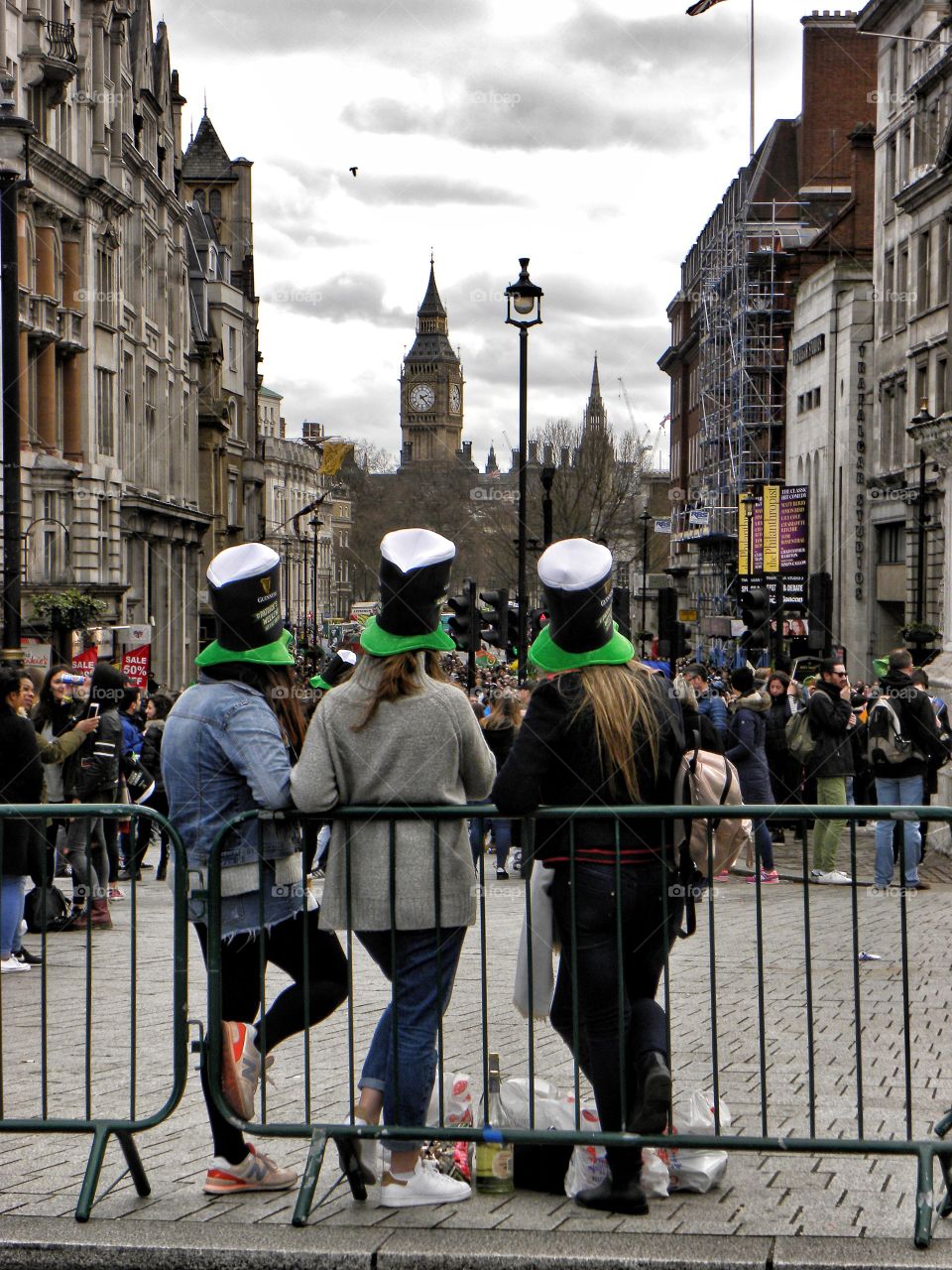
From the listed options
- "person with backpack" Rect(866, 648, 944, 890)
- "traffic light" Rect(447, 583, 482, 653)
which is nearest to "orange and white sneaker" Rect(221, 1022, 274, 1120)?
"person with backpack" Rect(866, 648, 944, 890)

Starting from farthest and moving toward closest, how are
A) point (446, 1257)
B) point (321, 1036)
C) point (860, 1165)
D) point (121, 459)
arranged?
point (121, 459) < point (321, 1036) < point (860, 1165) < point (446, 1257)

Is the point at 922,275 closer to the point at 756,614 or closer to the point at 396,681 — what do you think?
the point at 756,614

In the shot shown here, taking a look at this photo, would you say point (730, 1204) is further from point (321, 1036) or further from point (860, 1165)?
point (321, 1036)

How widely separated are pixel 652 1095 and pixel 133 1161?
5.33 ft

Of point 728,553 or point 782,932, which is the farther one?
point 728,553

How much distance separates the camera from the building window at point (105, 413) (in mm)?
47781

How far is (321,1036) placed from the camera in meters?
7.26

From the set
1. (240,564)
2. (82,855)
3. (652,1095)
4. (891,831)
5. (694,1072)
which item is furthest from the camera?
(82,855)

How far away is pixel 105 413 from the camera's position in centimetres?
4831

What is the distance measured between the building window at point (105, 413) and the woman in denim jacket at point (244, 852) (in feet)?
143

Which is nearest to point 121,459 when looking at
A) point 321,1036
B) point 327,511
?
point 321,1036

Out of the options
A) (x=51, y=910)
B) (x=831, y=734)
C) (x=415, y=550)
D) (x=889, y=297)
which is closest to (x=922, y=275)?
(x=889, y=297)

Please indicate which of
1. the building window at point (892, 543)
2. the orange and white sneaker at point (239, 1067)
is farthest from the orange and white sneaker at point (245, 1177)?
the building window at point (892, 543)

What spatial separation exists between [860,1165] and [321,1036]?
2645mm
